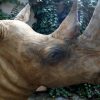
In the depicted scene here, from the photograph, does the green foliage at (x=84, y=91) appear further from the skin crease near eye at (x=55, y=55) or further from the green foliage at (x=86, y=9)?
the skin crease near eye at (x=55, y=55)

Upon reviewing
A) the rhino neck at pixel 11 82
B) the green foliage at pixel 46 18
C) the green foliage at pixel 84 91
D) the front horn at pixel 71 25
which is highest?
the front horn at pixel 71 25

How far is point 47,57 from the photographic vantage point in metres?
1.40

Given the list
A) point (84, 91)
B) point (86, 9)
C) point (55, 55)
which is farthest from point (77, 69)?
point (86, 9)

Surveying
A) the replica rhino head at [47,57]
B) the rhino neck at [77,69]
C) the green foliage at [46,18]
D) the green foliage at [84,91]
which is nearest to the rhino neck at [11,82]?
the replica rhino head at [47,57]

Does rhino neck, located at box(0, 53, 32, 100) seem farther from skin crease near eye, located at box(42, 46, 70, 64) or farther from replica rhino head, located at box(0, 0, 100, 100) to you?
skin crease near eye, located at box(42, 46, 70, 64)

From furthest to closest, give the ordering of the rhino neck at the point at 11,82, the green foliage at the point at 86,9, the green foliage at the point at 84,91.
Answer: the green foliage at the point at 86,9 → the green foliage at the point at 84,91 → the rhino neck at the point at 11,82

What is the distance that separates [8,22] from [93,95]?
3.84 metres

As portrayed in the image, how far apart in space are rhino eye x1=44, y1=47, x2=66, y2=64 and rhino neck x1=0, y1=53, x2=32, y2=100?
5.9 inches

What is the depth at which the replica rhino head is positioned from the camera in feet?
4.36

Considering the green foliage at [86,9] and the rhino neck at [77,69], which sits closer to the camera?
the rhino neck at [77,69]

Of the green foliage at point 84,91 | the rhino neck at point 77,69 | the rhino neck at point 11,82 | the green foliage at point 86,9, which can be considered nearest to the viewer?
the rhino neck at point 77,69

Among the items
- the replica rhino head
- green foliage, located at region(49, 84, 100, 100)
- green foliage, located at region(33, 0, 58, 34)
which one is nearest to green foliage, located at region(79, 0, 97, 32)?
green foliage, located at region(33, 0, 58, 34)

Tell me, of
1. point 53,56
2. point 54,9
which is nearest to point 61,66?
point 53,56

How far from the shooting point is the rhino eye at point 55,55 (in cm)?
138
